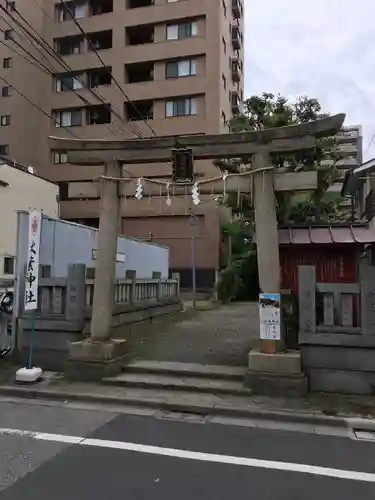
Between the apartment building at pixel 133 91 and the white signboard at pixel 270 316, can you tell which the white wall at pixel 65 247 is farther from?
the apartment building at pixel 133 91

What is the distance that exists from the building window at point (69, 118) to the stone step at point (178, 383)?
30.2 metres

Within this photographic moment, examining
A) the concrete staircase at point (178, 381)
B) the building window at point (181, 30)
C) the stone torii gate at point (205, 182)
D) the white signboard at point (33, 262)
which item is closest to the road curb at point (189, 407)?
the concrete staircase at point (178, 381)

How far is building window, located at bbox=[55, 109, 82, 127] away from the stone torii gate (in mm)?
27820

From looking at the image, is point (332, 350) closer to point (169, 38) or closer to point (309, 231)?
point (309, 231)

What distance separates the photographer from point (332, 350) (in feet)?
25.1

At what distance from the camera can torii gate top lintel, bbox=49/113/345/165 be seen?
7875 mm

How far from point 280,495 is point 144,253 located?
44.8ft

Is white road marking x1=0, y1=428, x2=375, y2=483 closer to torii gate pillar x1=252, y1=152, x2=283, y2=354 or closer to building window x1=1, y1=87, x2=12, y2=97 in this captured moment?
torii gate pillar x1=252, y1=152, x2=283, y2=354

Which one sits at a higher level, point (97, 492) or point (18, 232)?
point (18, 232)

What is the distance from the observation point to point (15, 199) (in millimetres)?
15453

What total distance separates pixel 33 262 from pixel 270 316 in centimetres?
477

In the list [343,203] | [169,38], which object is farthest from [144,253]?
[169,38]

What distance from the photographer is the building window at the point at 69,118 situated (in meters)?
35.1

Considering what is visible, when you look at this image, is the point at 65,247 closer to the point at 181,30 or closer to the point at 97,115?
the point at 97,115
